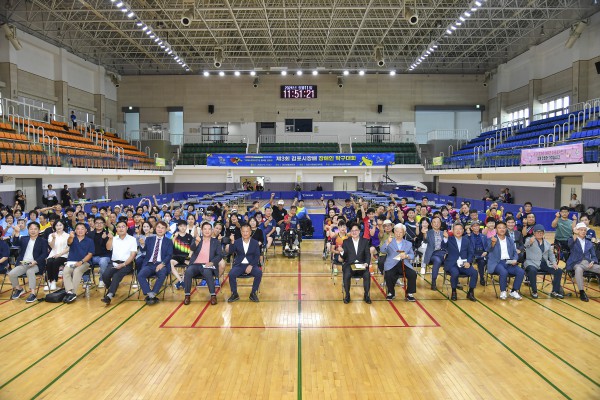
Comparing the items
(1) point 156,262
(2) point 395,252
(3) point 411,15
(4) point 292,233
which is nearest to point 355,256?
(2) point 395,252

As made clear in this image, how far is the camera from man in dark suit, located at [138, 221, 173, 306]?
821 centimetres

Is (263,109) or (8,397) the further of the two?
(263,109)

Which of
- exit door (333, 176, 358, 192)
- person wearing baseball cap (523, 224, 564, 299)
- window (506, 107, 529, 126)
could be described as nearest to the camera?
person wearing baseball cap (523, 224, 564, 299)

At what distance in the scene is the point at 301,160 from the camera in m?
35.2

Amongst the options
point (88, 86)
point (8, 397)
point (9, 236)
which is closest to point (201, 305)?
point (8, 397)

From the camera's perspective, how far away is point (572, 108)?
84.3 feet

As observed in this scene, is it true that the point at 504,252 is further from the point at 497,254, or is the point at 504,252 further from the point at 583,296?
the point at 583,296

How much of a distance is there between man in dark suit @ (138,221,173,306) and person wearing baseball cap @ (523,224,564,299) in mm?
6984

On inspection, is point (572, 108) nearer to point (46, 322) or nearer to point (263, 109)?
point (263, 109)

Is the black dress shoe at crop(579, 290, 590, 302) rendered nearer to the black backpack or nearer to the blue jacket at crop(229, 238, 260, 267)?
the blue jacket at crop(229, 238, 260, 267)

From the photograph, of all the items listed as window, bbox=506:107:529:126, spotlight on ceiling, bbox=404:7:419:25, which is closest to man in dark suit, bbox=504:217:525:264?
spotlight on ceiling, bbox=404:7:419:25

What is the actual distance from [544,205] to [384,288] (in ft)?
65.8

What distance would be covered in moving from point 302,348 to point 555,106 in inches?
1192

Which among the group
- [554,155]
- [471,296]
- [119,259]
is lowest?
[471,296]
